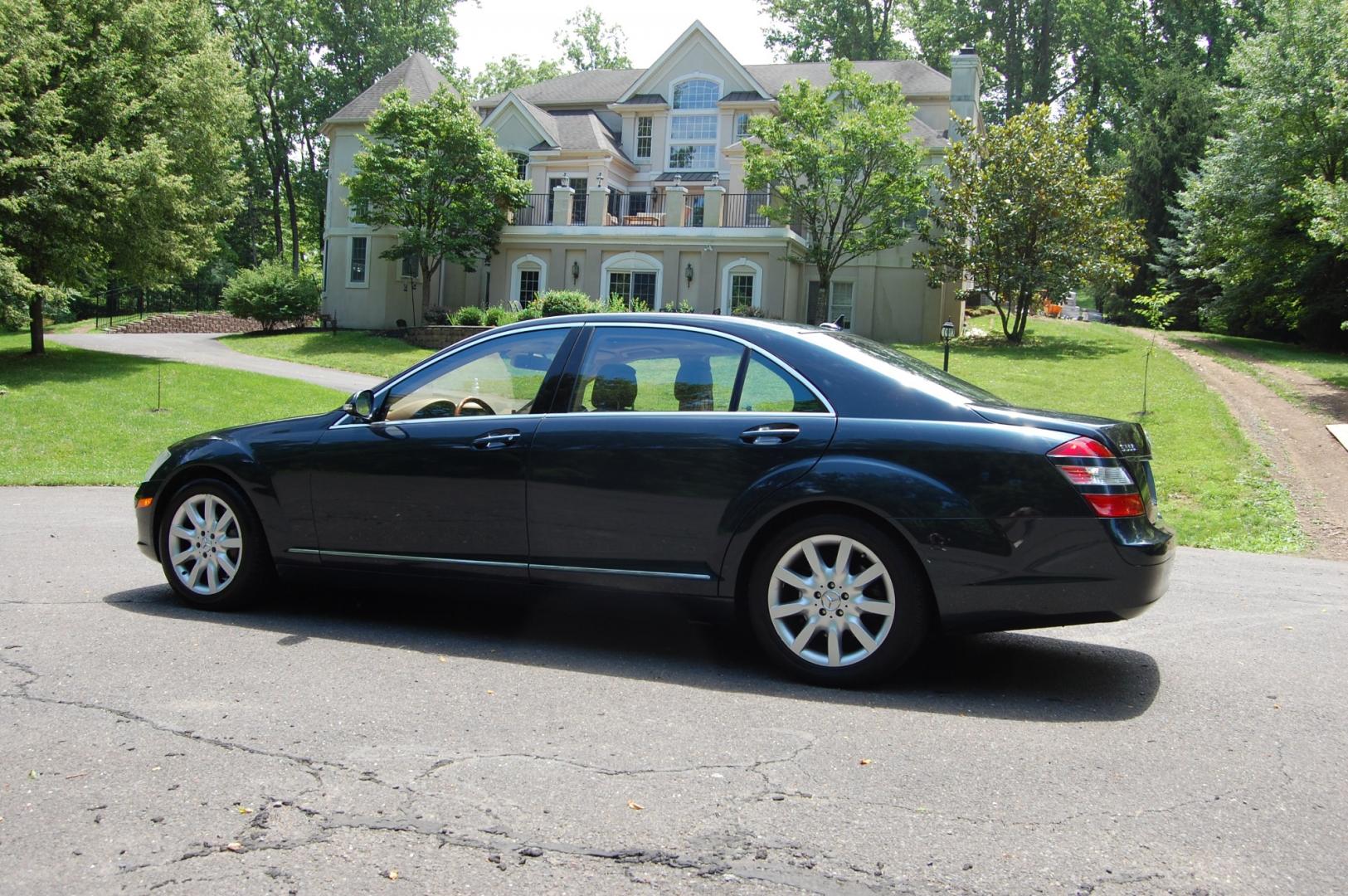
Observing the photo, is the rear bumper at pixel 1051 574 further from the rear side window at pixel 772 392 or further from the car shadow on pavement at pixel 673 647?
the rear side window at pixel 772 392

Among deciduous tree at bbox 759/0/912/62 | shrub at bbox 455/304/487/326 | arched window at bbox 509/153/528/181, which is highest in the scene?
deciduous tree at bbox 759/0/912/62

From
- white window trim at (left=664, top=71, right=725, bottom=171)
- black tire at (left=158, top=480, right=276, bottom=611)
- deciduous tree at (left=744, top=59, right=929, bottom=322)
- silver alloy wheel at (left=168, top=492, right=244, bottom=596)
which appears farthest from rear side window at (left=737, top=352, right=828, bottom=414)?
white window trim at (left=664, top=71, right=725, bottom=171)

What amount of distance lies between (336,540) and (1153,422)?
49.5 ft

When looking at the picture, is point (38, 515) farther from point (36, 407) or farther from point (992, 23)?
point (992, 23)

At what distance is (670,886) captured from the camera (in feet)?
9.16

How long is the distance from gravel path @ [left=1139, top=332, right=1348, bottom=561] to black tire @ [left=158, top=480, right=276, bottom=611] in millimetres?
9023

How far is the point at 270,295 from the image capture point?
37.4 m

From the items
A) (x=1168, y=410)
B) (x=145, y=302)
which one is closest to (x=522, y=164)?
(x=1168, y=410)

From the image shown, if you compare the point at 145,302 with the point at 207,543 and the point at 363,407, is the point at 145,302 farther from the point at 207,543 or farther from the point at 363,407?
the point at 363,407

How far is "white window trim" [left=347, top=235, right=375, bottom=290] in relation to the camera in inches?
1524

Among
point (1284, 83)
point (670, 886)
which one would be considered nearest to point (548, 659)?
point (670, 886)

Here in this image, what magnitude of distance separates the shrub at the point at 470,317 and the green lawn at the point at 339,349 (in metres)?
1.57

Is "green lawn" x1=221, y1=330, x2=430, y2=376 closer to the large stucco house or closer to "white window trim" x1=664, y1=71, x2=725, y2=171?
the large stucco house

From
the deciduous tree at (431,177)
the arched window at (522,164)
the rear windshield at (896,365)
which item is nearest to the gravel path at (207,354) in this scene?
the deciduous tree at (431,177)
